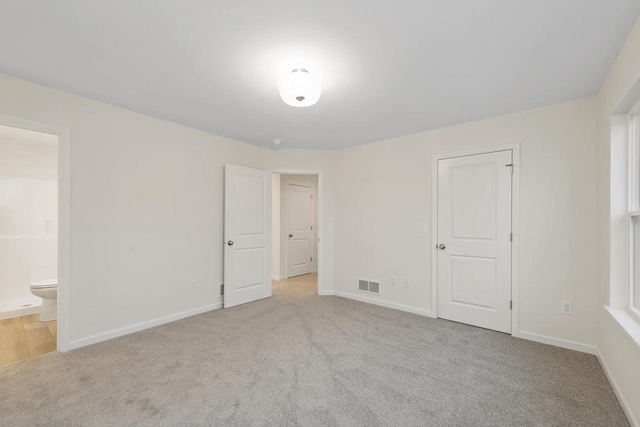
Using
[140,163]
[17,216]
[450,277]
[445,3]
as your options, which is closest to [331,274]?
[450,277]

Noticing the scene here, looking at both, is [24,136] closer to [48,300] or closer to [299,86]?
[48,300]

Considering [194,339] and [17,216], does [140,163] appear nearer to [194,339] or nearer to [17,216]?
[194,339]

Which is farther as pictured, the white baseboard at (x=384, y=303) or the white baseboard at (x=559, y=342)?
the white baseboard at (x=384, y=303)

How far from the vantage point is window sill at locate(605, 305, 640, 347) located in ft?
5.62

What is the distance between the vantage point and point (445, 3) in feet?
4.97

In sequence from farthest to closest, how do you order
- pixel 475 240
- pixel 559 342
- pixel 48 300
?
1. pixel 48 300
2. pixel 475 240
3. pixel 559 342

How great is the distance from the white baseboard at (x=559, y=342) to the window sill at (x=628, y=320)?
29.6 inches

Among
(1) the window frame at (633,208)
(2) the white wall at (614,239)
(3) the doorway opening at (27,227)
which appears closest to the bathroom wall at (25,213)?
(3) the doorway opening at (27,227)

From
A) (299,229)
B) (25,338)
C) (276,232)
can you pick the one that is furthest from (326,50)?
(299,229)

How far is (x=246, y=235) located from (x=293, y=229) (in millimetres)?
2004

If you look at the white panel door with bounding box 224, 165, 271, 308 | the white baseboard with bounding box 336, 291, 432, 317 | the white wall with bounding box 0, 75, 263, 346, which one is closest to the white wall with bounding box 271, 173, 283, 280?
the white panel door with bounding box 224, 165, 271, 308

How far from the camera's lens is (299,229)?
631 cm

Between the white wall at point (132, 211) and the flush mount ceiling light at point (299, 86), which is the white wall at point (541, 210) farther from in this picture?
the white wall at point (132, 211)

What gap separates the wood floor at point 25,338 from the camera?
8.63ft
